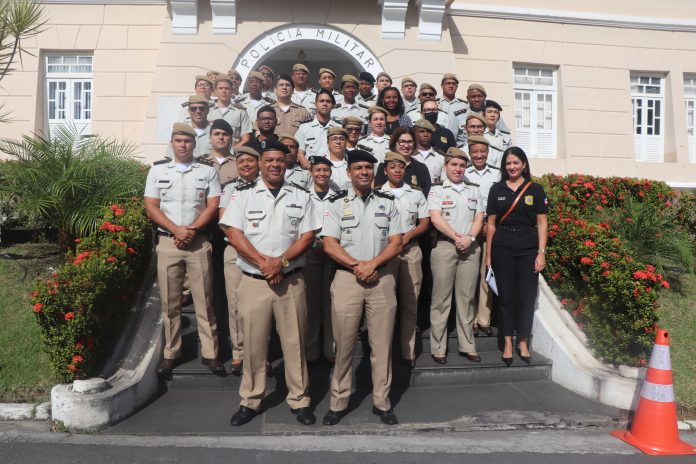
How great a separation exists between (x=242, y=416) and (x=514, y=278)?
9.27 ft

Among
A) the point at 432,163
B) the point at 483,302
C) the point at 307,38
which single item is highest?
the point at 307,38

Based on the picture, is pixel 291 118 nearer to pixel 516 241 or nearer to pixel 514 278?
pixel 516 241

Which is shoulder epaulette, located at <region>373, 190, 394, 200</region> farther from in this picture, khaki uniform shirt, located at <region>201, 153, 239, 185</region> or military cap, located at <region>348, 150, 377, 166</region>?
khaki uniform shirt, located at <region>201, 153, 239, 185</region>

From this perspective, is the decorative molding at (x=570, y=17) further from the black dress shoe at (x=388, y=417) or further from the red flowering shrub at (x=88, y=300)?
the black dress shoe at (x=388, y=417)

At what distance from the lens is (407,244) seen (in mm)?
5023

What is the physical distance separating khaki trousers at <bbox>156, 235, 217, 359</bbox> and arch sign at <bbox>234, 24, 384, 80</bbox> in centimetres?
629

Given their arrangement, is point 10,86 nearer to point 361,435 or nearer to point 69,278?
point 69,278

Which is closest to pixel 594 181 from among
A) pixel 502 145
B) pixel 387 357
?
pixel 502 145

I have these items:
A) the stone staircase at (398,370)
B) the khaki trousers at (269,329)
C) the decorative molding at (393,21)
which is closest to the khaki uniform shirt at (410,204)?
the khaki trousers at (269,329)

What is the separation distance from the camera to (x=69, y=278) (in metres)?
4.46

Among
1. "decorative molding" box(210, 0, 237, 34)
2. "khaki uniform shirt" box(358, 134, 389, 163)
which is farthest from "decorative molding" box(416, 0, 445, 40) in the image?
"khaki uniform shirt" box(358, 134, 389, 163)

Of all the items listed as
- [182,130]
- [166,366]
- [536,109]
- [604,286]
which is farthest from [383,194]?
[536,109]

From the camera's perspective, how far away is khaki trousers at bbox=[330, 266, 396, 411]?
14.2 ft

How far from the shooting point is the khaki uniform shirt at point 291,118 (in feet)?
22.7
